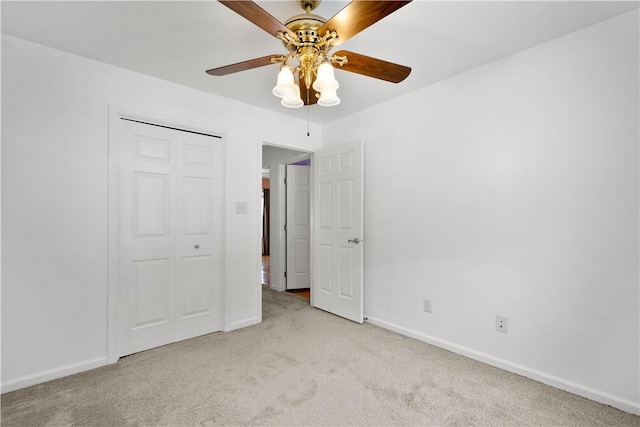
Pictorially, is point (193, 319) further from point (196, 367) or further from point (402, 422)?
point (402, 422)

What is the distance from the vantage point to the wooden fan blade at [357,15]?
1223 mm

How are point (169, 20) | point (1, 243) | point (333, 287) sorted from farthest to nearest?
point (333, 287), point (1, 243), point (169, 20)

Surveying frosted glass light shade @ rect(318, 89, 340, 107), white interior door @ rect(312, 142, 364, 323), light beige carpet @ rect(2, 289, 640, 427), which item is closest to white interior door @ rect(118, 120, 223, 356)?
light beige carpet @ rect(2, 289, 640, 427)

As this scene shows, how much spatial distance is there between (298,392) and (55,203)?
7.04ft

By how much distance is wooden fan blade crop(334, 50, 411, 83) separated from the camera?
1647 millimetres

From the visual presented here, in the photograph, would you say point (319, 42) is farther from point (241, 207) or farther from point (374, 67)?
point (241, 207)

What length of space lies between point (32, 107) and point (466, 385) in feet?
11.6

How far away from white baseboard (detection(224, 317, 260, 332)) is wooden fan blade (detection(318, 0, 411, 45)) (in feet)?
8.86

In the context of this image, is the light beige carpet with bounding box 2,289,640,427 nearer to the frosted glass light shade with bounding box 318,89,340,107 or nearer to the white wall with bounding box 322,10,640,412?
the white wall with bounding box 322,10,640,412

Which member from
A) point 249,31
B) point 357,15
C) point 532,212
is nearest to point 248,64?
point 249,31

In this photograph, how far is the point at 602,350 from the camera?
1878 millimetres

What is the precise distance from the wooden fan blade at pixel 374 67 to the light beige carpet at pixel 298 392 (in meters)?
1.98

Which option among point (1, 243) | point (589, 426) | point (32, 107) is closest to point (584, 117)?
point (589, 426)

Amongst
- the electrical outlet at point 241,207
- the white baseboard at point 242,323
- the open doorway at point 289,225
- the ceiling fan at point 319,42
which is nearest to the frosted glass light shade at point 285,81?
the ceiling fan at point 319,42
